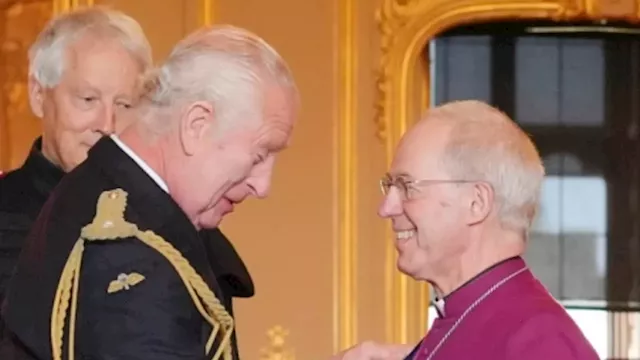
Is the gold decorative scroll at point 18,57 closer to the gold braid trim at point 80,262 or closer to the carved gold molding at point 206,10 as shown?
the carved gold molding at point 206,10

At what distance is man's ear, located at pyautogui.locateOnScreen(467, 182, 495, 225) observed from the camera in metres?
1.74

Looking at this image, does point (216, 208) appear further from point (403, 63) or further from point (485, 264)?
point (403, 63)

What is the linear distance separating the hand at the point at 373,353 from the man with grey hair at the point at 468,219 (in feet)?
0.27

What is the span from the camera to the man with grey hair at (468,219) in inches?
68.1

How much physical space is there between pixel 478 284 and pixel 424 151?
21cm

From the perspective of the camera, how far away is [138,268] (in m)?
1.33

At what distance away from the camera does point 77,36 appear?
6.85 feet

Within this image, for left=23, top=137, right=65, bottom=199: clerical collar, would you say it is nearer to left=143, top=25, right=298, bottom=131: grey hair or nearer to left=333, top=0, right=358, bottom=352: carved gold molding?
left=143, top=25, right=298, bottom=131: grey hair

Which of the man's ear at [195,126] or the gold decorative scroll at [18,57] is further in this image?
the gold decorative scroll at [18,57]

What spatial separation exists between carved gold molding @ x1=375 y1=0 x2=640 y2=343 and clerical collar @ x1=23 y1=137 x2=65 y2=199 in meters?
1.96

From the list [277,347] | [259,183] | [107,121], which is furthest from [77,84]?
[277,347]

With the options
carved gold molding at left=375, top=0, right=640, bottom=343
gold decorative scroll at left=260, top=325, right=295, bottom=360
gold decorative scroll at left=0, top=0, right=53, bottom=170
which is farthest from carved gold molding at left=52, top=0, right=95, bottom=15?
gold decorative scroll at left=260, top=325, right=295, bottom=360

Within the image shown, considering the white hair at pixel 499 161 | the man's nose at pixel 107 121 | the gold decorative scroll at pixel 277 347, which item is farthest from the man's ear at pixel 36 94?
the gold decorative scroll at pixel 277 347

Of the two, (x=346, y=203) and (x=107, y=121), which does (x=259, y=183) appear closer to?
(x=107, y=121)
